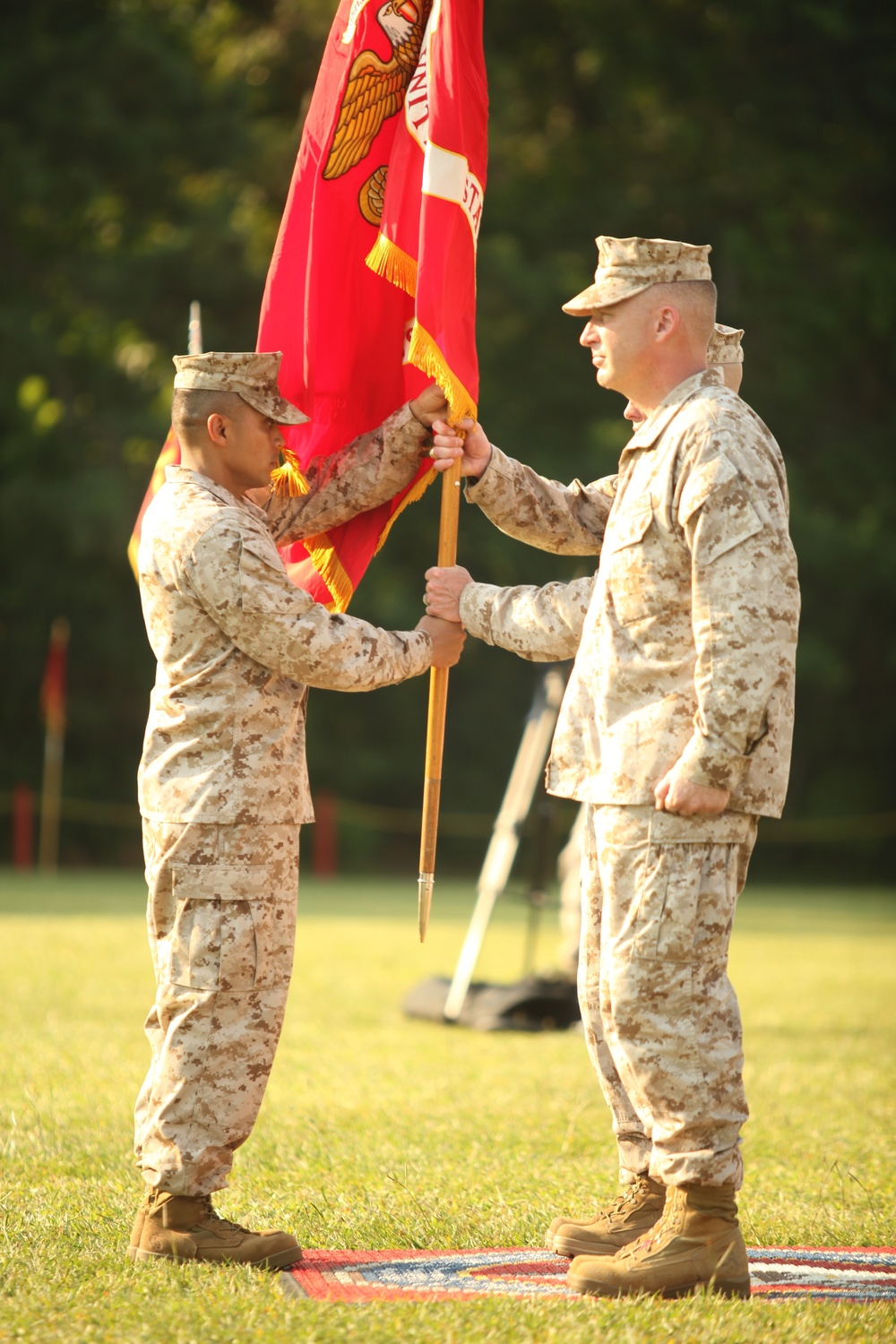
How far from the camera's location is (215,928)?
146 inches

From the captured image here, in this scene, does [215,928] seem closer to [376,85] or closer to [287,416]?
[287,416]

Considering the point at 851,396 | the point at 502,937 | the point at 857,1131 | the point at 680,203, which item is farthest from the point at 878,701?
the point at 857,1131

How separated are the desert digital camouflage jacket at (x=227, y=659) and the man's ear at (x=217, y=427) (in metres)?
0.11

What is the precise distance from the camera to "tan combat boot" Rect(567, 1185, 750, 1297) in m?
3.40

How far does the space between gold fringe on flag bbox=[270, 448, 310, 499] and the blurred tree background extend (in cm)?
1733

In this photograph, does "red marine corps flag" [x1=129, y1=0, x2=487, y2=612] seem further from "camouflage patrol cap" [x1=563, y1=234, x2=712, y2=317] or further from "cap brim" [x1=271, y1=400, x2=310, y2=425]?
"camouflage patrol cap" [x1=563, y1=234, x2=712, y2=317]

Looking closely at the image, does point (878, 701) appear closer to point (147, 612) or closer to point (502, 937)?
point (502, 937)

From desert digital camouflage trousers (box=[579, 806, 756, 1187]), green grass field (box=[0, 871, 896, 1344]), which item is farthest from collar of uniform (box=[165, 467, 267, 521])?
green grass field (box=[0, 871, 896, 1344])

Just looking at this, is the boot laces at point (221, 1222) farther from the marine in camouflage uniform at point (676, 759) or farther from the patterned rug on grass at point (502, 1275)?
the marine in camouflage uniform at point (676, 759)

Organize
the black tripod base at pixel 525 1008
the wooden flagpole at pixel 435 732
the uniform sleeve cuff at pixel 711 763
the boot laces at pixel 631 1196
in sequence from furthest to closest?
1. the black tripod base at pixel 525 1008
2. the wooden flagpole at pixel 435 732
3. the boot laces at pixel 631 1196
4. the uniform sleeve cuff at pixel 711 763

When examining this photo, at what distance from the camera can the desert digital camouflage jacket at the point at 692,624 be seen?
133 inches

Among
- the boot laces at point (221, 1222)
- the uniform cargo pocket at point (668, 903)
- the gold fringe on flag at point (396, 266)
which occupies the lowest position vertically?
the boot laces at point (221, 1222)

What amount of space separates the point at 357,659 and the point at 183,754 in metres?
0.49

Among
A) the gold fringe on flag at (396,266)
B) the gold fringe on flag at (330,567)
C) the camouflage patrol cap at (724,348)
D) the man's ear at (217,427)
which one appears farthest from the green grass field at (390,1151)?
the gold fringe on flag at (396,266)
